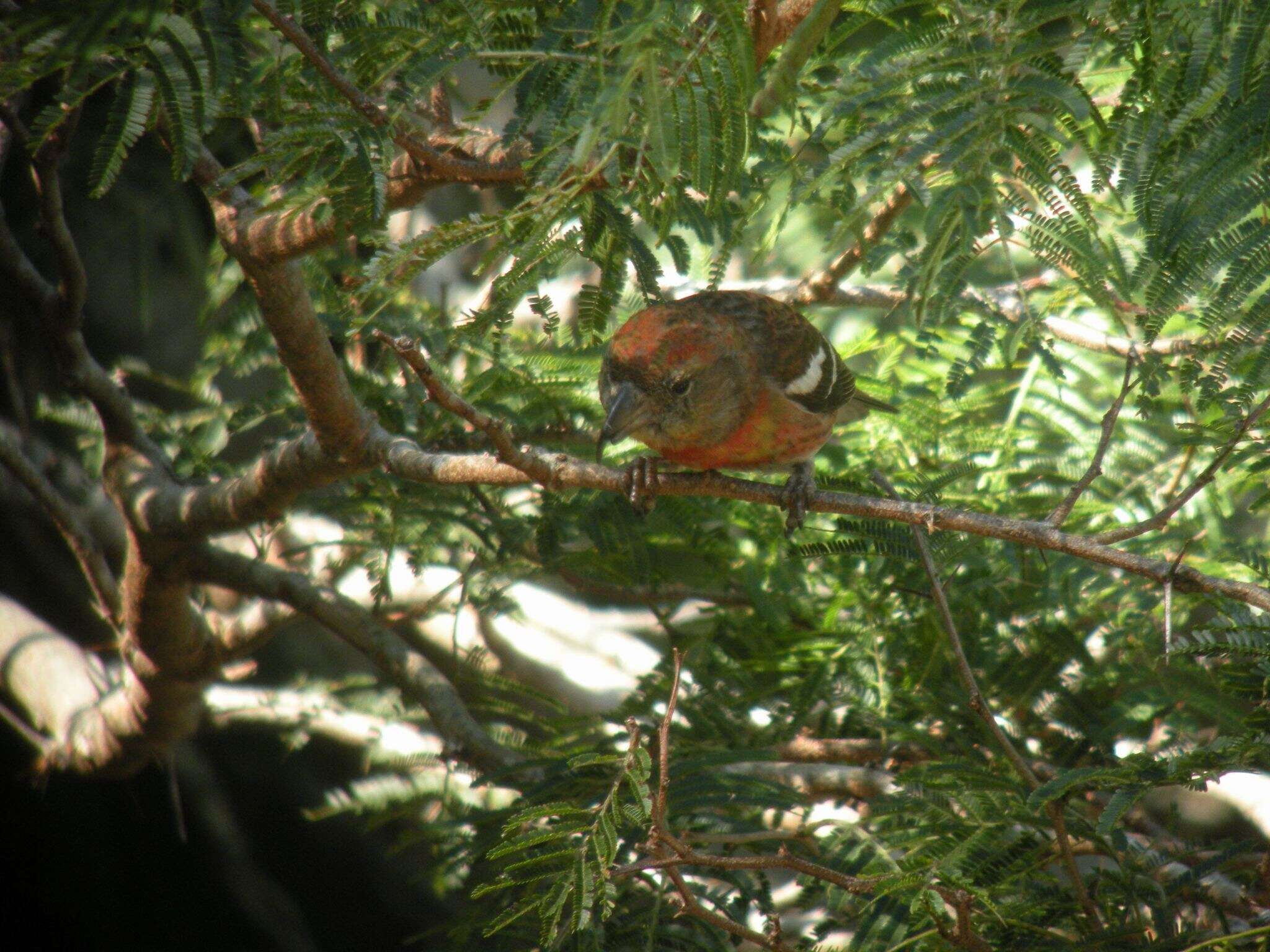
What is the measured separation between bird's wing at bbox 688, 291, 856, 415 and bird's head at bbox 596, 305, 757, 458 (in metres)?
0.25

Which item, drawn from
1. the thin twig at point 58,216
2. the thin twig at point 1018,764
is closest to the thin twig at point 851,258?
the thin twig at point 1018,764

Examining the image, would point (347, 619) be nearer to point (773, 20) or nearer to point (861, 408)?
point (861, 408)

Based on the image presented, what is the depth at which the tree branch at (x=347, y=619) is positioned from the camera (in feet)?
14.3

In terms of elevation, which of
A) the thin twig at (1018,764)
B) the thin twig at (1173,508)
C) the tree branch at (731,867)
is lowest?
the tree branch at (731,867)

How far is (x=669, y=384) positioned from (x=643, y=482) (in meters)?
0.36

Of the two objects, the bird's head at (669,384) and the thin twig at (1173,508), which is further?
the bird's head at (669,384)

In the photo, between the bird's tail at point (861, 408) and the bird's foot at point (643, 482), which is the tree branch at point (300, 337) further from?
the bird's tail at point (861, 408)

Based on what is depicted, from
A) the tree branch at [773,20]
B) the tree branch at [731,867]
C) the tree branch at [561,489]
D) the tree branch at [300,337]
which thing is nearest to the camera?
the tree branch at [731,867]

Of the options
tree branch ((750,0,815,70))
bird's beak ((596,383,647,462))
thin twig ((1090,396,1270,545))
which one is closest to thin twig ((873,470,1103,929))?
thin twig ((1090,396,1270,545))

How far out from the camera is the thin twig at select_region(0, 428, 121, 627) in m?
4.29

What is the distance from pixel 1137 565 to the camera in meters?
2.26

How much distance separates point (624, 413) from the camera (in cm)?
341

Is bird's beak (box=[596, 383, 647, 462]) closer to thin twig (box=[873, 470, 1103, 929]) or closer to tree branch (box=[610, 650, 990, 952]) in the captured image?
thin twig (box=[873, 470, 1103, 929])

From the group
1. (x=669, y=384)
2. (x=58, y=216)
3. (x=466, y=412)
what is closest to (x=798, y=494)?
(x=669, y=384)
